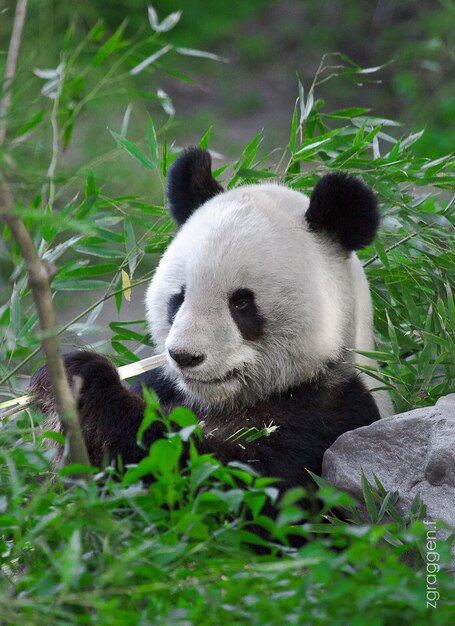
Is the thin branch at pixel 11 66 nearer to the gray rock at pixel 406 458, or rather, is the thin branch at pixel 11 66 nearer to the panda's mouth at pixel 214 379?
the panda's mouth at pixel 214 379

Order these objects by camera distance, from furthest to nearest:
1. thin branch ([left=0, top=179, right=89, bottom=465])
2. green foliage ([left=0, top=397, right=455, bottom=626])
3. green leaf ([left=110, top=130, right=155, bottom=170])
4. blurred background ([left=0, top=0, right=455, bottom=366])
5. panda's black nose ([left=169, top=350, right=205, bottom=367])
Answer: blurred background ([left=0, top=0, right=455, bottom=366]) < green leaf ([left=110, top=130, right=155, bottom=170]) < panda's black nose ([left=169, top=350, right=205, bottom=367]) < thin branch ([left=0, top=179, right=89, bottom=465]) < green foliage ([left=0, top=397, right=455, bottom=626])

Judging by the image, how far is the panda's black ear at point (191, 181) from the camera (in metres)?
2.62

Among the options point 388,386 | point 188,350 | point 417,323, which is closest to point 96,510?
point 188,350

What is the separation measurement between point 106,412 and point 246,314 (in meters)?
0.42

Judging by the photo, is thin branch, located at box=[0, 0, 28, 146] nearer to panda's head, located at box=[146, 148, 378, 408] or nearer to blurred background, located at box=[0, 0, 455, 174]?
panda's head, located at box=[146, 148, 378, 408]

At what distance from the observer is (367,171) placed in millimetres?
2902

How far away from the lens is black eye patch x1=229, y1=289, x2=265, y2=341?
2336 millimetres

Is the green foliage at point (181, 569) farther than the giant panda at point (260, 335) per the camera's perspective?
No

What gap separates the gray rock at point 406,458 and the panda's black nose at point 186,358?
378mm

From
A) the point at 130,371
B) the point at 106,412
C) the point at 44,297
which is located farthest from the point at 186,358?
the point at 44,297

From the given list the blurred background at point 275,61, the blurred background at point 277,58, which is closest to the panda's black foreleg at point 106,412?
the blurred background at point 275,61

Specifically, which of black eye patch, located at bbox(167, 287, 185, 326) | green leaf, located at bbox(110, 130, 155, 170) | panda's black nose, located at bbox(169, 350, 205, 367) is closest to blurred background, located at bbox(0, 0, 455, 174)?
green leaf, located at bbox(110, 130, 155, 170)

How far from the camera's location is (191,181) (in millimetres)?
2615

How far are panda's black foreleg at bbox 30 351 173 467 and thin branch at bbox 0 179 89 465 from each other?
65 cm
